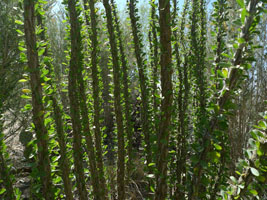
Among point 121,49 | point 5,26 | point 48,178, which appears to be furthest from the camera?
point 5,26

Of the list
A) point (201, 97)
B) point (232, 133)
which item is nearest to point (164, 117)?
point (201, 97)

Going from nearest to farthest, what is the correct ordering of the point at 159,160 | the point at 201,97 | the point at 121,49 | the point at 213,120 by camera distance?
the point at 213,120 < the point at 159,160 < the point at 201,97 < the point at 121,49

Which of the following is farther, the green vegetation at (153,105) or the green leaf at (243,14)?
the green vegetation at (153,105)

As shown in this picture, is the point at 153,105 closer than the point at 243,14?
No

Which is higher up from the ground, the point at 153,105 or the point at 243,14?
the point at 243,14

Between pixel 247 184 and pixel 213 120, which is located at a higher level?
A: pixel 213 120

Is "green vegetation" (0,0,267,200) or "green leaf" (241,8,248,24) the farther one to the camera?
"green vegetation" (0,0,267,200)

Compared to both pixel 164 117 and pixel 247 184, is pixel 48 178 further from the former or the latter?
pixel 247 184

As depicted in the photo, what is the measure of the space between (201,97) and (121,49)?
869 mm

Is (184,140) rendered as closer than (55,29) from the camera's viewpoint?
Yes

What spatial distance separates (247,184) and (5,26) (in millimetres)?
4645

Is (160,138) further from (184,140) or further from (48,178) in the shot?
(184,140)

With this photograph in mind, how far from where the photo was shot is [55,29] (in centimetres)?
888

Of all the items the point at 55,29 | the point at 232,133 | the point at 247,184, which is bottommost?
the point at 232,133
